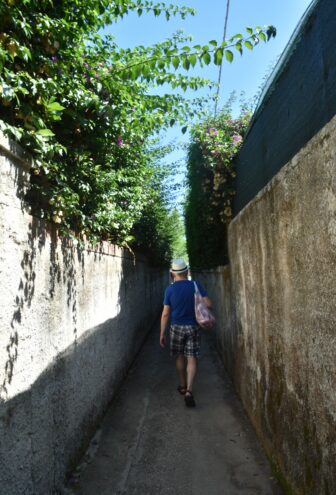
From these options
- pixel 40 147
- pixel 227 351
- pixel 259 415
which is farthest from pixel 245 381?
pixel 40 147

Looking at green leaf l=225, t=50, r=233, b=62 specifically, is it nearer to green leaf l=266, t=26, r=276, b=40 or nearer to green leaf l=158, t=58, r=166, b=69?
green leaf l=266, t=26, r=276, b=40

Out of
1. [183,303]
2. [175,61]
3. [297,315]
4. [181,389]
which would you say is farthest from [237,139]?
[297,315]

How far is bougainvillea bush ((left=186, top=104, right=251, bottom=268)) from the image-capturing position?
683cm

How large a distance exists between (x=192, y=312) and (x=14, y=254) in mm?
3521

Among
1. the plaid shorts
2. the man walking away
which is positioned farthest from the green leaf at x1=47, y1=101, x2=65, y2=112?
the plaid shorts

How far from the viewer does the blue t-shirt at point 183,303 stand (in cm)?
550

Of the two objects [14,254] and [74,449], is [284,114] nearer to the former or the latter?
[14,254]

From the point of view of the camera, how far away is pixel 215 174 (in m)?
6.98

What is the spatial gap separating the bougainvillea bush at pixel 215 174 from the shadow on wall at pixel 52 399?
3.23 metres

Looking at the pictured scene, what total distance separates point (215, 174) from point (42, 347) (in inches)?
195

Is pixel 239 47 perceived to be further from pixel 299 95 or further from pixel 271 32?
pixel 299 95

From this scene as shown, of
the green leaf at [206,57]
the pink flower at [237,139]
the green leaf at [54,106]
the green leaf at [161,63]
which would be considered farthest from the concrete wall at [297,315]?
the pink flower at [237,139]

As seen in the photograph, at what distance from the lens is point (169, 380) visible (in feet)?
20.1

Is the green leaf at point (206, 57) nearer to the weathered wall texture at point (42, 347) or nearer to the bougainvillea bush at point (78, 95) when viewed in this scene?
the bougainvillea bush at point (78, 95)
